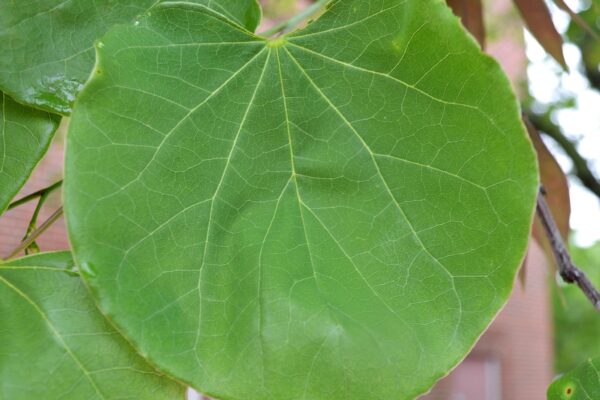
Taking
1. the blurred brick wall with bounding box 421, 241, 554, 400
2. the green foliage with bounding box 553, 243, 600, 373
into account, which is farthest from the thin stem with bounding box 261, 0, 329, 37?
the green foliage with bounding box 553, 243, 600, 373

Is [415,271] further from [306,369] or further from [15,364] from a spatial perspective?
[15,364]

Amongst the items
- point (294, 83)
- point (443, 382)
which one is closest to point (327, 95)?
point (294, 83)

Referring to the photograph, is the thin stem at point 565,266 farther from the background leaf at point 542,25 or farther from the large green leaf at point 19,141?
the large green leaf at point 19,141

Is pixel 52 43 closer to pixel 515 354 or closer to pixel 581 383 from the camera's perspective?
pixel 581 383

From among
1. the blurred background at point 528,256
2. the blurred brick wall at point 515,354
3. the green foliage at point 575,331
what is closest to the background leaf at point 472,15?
the blurred background at point 528,256

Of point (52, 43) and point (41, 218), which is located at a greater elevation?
point (52, 43)

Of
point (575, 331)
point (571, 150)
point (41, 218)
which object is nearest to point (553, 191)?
point (41, 218)

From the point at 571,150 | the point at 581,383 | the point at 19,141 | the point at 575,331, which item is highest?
the point at 19,141
